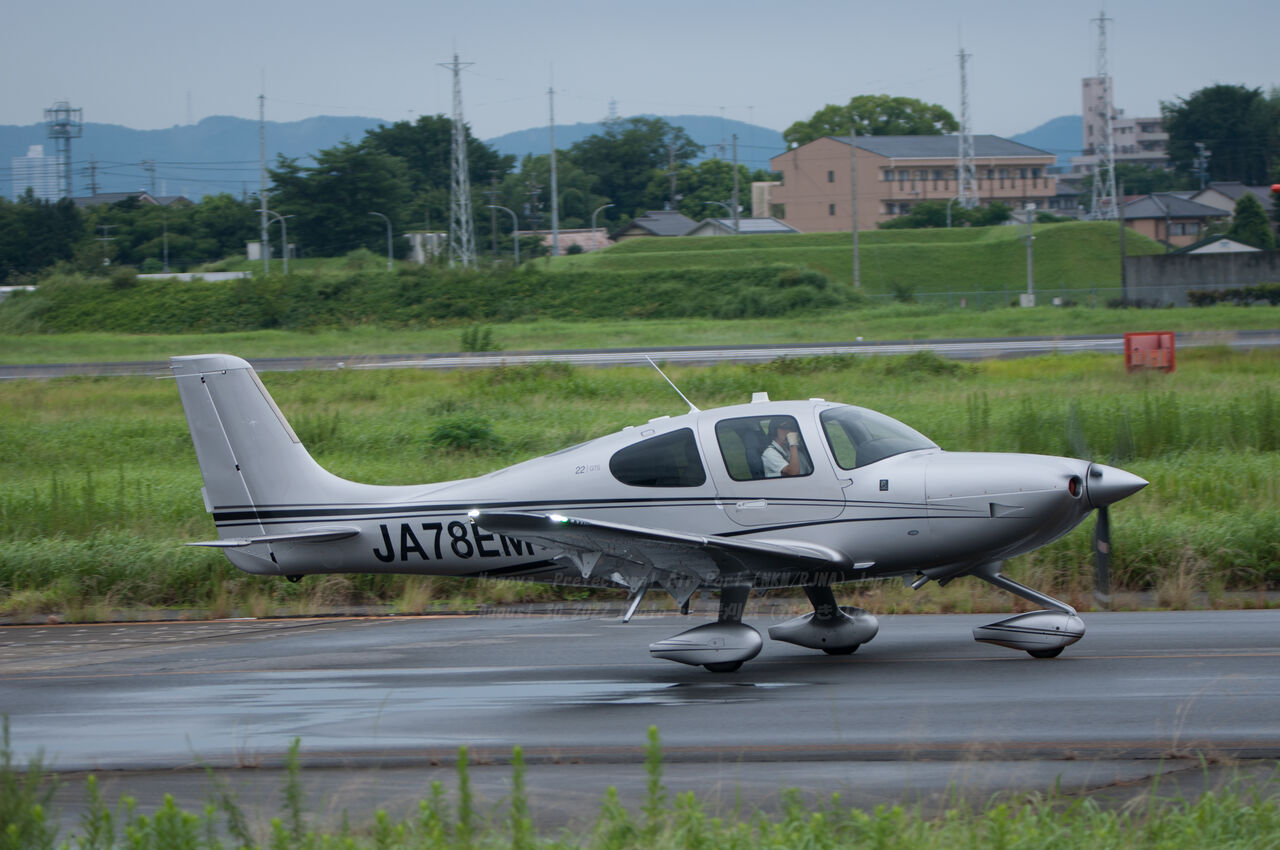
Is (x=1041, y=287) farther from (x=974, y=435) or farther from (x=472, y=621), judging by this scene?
(x=472, y=621)

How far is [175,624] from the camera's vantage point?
11.9 metres

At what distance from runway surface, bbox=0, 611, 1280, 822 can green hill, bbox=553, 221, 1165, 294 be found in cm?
6297

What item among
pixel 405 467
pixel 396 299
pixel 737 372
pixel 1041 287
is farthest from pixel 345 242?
pixel 405 467

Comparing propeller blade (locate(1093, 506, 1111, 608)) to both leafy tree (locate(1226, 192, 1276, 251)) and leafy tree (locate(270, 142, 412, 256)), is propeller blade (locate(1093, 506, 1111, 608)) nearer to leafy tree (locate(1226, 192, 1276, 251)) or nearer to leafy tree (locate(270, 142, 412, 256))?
leafy tree (locate(1226, 192, 1276, 251))

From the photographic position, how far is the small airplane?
320 inches

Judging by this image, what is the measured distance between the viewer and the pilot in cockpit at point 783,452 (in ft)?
27.8

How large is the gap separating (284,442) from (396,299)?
2245 inches

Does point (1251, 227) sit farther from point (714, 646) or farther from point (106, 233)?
point (106, 233)

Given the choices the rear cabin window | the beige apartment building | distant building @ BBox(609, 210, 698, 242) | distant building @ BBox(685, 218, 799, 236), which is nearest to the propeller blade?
the rear cabin window

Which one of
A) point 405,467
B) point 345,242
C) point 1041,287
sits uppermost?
point 345,242

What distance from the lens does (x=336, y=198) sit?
88.6 meters

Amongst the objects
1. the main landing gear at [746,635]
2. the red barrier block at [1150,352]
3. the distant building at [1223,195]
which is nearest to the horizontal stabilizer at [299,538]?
the main landing gear at [746,635]

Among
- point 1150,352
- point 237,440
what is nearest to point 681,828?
point 237,440

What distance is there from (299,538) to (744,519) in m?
3.65
